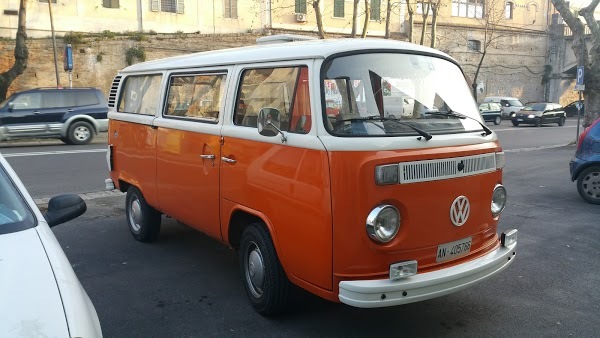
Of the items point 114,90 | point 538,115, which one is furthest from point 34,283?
point 538,115

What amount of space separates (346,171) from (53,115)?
16.8 m

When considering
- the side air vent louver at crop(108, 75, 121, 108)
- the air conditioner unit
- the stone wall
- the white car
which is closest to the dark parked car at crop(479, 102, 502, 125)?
the stone wall

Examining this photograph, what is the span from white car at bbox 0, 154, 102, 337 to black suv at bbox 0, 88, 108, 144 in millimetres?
15951

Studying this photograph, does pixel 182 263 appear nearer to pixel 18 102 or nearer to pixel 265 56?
pixel 265 56

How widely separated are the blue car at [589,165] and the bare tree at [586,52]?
1115 cm

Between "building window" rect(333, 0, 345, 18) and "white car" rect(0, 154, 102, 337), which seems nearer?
"white car" rect(0, 154, 102, 337)

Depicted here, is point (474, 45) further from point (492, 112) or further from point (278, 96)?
point (278, 96)

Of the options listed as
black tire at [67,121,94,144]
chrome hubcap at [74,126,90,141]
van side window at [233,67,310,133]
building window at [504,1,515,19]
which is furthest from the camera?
building window at [504,1,515,19]

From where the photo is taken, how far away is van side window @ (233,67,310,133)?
12.7ft

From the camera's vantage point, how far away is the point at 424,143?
12.3 ft

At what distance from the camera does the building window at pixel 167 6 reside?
32947mm

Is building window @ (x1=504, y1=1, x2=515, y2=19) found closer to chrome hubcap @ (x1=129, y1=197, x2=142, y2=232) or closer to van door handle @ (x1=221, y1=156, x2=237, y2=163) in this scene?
chrome hubcap @ (x1=129, y1=197, x2=142, y2=232)

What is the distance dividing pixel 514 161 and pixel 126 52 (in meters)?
23.1

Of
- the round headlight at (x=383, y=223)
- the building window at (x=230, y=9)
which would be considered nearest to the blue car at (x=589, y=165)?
the round headlight at (x=383, y=223)
